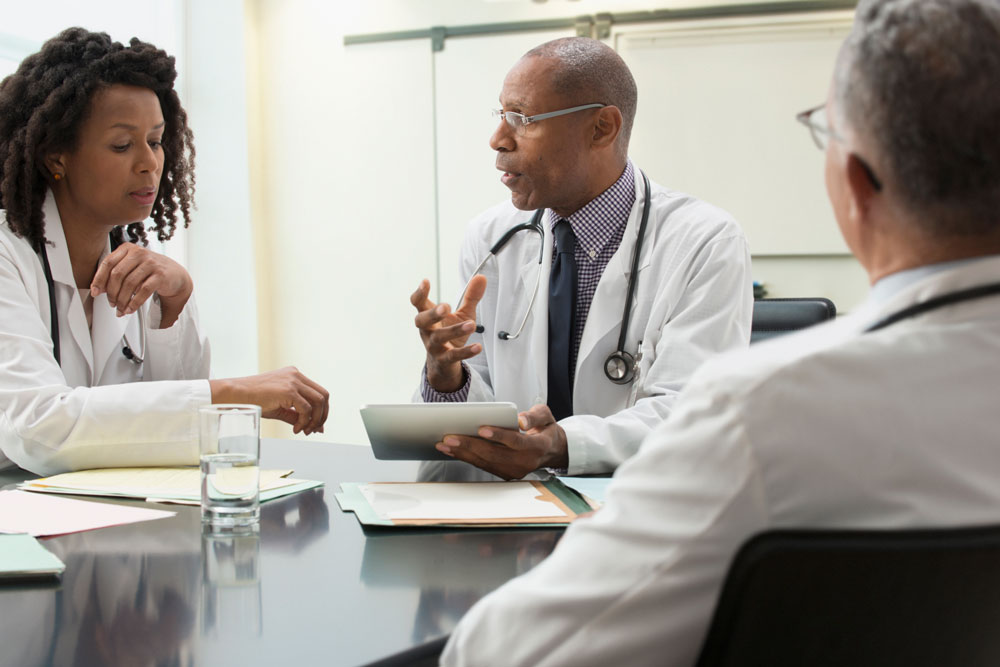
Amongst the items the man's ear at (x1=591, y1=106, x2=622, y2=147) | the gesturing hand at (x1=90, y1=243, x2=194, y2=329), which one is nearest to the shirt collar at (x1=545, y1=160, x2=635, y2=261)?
the man's ear at (x1=591, y1=106, x2=622, y2=147)

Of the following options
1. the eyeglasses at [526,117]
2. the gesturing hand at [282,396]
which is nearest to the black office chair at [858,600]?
the gesturing hand at [282,396]

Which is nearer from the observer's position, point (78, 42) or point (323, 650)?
point (323, 650)

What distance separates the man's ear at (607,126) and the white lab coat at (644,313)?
0.11 m

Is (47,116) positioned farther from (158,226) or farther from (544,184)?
(544,184)

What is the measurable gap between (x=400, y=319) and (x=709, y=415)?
145 inches

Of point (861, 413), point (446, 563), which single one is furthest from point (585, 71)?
point (861, 413)

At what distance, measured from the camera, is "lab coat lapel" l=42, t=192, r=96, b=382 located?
1.75 m

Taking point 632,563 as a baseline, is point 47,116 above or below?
above

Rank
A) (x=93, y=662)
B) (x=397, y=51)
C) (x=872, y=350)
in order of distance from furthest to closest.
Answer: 1. (x=397, y=51)
2. (x=93, y=662)
3. (x=872, y=350)

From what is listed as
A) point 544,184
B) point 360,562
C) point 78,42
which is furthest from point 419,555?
point 78,42

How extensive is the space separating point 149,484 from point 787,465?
3.47ft

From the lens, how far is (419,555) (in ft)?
3.32

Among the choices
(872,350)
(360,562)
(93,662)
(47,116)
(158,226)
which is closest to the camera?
(872,350)

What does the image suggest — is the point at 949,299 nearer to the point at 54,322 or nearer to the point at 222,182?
the point at 54,322
